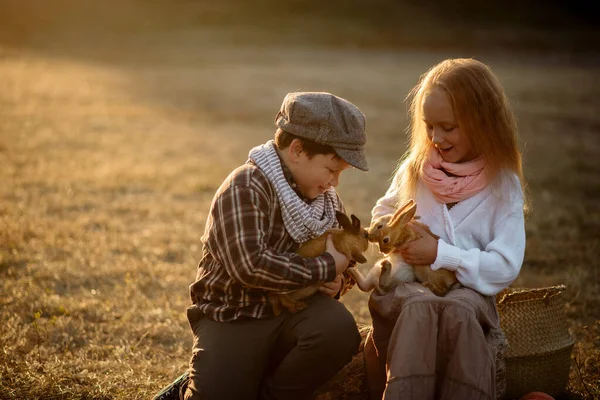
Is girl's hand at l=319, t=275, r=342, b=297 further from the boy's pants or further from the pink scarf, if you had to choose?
the pink scarf

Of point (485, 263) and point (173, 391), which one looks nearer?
point (485, 263)

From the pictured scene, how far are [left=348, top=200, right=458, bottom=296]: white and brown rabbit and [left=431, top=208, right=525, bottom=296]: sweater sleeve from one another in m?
0.06

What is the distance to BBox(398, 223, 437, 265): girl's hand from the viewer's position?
3648mm

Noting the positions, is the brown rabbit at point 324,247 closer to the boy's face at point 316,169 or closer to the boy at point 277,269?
the boy at point 277,269

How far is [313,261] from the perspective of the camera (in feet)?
11.8

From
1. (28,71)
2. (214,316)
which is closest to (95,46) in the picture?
(28,71)

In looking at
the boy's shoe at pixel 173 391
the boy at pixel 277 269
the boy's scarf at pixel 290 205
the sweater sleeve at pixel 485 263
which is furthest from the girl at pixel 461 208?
the boy's shoe at pixel 173 391

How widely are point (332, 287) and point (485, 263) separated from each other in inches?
32.2

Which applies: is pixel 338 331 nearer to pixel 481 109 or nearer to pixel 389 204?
pixel 389 204

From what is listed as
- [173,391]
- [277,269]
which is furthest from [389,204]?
[173,391]

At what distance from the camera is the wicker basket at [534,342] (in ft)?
13.8

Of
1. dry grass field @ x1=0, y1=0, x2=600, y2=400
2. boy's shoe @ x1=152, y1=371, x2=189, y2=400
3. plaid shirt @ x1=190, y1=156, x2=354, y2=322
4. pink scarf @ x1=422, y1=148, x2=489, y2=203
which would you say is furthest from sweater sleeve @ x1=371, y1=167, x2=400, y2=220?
dry grass field @ x1=0, y1=0, x2=600, y2=400

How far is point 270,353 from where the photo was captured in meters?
3.75

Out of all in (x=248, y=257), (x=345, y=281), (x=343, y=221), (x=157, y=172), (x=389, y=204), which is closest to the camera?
(x=248, y=257)
